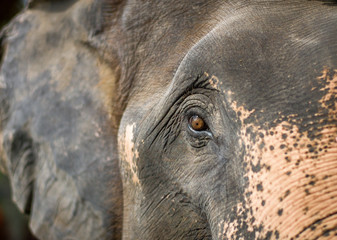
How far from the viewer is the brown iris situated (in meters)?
1.12

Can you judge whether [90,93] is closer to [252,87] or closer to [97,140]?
[97,140]

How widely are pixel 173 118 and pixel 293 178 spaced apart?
0.37 metres

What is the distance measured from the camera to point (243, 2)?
121 cm

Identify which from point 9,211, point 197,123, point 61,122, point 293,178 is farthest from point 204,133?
point 9,211

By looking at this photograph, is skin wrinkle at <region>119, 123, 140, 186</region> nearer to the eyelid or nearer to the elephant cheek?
the eyelid

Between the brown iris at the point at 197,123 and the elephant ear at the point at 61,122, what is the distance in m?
0.37

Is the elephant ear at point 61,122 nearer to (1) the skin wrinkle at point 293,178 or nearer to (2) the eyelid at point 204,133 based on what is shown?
(2) the eyelid at point 204,133

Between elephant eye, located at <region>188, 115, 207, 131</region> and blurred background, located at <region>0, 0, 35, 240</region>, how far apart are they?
3990 millimetres

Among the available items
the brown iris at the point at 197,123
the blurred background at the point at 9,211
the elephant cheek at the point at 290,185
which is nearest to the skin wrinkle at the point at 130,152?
the brown iris at the point at 197,123

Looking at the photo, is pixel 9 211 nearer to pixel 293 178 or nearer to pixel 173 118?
pixel 173 118

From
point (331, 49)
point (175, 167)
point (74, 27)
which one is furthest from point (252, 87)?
point (74, 27)

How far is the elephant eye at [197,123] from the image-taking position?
1120 millimetres

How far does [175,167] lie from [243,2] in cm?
40

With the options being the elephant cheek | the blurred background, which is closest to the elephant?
the elephant cheek
